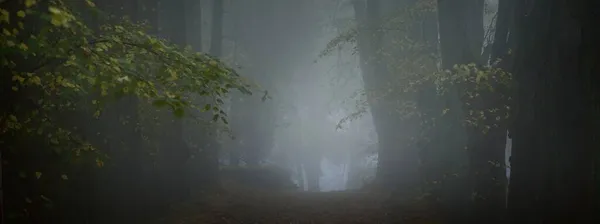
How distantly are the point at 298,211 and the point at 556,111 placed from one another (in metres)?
7.15

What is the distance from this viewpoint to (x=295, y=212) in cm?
1138

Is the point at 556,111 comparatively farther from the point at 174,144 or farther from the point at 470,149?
the point at 174,144

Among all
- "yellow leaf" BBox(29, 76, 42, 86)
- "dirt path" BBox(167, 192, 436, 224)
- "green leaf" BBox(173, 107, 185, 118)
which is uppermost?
"yellow leaf" BBox(29, 76, 42, 86)

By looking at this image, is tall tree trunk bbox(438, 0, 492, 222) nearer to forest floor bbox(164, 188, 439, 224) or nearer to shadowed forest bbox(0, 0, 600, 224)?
shadowed forest bbox(0, 0, 600, 224)

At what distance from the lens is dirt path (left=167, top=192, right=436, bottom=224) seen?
10195mm

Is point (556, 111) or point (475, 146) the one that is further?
point (475, 146)

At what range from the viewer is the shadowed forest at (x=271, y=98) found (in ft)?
16.1

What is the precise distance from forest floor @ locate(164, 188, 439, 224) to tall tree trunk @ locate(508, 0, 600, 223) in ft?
12.7

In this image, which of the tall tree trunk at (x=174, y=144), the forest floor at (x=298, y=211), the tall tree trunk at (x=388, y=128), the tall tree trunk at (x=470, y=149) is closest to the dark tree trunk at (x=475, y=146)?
the tall tree trunk at (x=470, y=149)

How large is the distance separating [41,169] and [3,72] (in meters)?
1.29

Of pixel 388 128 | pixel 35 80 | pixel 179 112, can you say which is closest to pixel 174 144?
pixel 388 128

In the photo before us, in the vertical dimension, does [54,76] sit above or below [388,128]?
below

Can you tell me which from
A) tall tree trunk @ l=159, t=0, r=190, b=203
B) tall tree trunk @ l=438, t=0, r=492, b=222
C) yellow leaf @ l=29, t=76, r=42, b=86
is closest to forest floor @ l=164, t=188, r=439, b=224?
tall tree trunk @ l=159, t=0, r=190, b=203

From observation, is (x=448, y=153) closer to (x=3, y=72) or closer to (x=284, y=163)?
(x=3, y=72)
